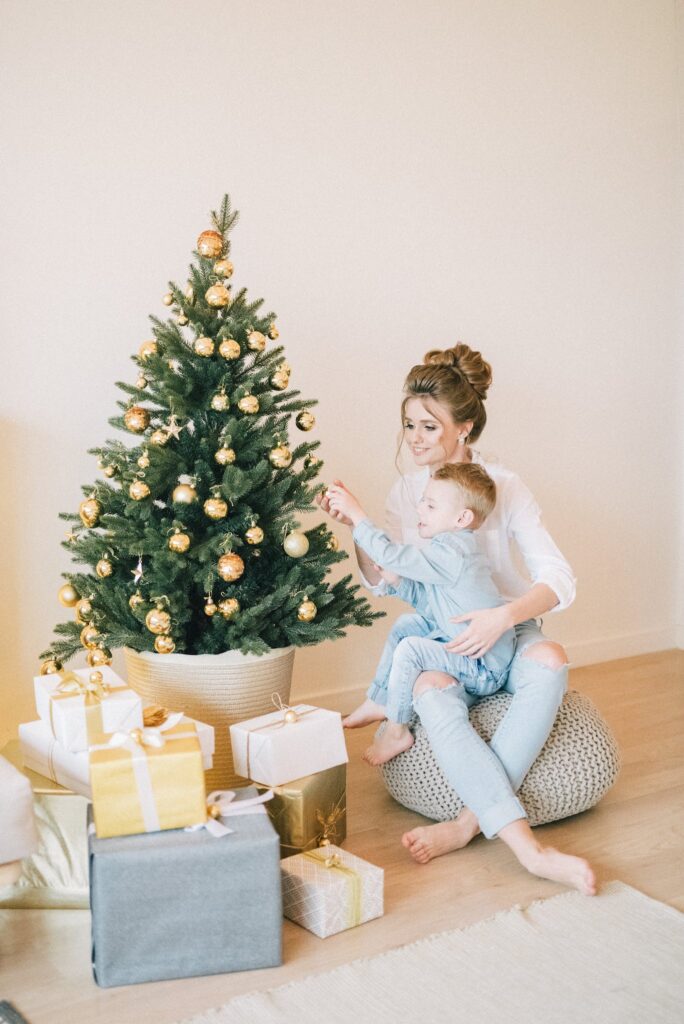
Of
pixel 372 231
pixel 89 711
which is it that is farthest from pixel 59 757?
pixel 372 231

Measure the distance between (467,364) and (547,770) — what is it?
1018 mm

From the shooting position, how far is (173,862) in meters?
1.71

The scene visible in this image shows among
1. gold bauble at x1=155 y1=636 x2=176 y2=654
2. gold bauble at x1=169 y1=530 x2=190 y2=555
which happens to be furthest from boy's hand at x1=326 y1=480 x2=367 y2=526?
gold bauble at x1=155 y1=636 x2=176 y2=654

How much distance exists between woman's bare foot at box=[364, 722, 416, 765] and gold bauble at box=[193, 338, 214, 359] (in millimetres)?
950

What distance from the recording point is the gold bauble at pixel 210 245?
7.54 ft

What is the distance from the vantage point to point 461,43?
3.29 m

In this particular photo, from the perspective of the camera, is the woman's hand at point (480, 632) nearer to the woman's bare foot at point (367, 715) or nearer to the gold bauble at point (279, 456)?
the woman's bare foot at point (367, 715)

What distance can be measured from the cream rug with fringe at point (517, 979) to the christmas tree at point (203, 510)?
2.44 feet

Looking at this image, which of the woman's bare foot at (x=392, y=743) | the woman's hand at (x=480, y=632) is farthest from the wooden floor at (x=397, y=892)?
the woman's hand at (x=480, y=632)

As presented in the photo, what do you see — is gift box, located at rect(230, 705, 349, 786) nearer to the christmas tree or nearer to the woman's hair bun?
the christmas tree

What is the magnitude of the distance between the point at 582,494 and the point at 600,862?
1.79 metres

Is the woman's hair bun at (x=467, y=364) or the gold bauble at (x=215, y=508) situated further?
the woman's hair bun at (x=467, y=364)

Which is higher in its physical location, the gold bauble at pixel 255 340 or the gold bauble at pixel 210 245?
the gold bauble at pixel 210 245

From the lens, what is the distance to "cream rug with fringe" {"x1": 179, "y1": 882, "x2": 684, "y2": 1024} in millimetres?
1637
